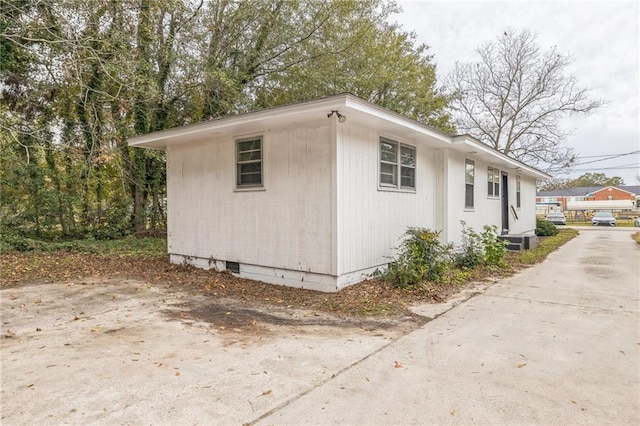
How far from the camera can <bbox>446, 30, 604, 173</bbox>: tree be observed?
64.2 feet

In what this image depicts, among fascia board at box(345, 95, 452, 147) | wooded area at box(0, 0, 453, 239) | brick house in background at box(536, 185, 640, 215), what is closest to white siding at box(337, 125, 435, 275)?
fascia board at box(345, 95, 452, 147)

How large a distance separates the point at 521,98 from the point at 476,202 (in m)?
14.3

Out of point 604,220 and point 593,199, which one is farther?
point 593,199

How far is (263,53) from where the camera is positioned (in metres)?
12.0

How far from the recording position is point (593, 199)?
5088cm

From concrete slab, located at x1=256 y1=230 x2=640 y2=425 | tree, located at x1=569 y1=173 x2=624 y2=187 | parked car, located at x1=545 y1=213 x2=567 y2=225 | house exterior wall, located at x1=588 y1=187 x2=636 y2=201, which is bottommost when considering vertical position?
concrete slab, located at x1=256 y1=230 x2=640 y2=425

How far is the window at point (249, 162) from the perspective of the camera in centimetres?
647

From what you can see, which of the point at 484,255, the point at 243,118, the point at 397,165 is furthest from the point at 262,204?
the point at 484,255

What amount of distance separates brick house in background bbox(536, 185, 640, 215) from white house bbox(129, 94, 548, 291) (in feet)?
133

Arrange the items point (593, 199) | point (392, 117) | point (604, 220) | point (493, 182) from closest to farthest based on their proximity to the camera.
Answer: point (392, 117) < point (493, 182) < point (604, 220) < point (593, 199)

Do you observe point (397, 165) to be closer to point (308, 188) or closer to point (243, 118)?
point (308, 188)

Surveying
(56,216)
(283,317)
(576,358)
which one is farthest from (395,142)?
(56,216)

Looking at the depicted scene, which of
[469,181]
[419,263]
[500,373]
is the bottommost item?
[500,373]

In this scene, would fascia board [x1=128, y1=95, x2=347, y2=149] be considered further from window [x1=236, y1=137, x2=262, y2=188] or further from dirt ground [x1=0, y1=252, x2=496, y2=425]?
dirt ground [x1=0, y1=252, x2=496, y2=425]
